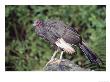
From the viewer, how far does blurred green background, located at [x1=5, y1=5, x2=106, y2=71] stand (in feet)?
8.08

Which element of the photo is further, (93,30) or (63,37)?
(93,30)

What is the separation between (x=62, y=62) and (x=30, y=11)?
46cm

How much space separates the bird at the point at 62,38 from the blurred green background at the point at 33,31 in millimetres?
157

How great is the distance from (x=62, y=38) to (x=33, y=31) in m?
0.25

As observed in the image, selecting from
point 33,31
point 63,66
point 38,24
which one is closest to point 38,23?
point 38,24

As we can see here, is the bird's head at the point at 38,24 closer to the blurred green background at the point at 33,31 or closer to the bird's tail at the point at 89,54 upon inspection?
the blurred green background at the point at 33,31

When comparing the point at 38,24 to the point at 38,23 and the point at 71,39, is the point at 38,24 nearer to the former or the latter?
the point at 38,23

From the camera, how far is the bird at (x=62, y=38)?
225 centimetres

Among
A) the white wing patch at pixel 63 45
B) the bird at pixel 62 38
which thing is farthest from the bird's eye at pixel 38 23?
the white wing patch at pixel 63 45

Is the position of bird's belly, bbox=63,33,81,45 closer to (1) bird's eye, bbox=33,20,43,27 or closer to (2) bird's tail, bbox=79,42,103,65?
(2) bird's tail, bbox=79,42,103,65

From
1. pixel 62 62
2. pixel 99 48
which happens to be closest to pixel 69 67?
pixel 62 62
